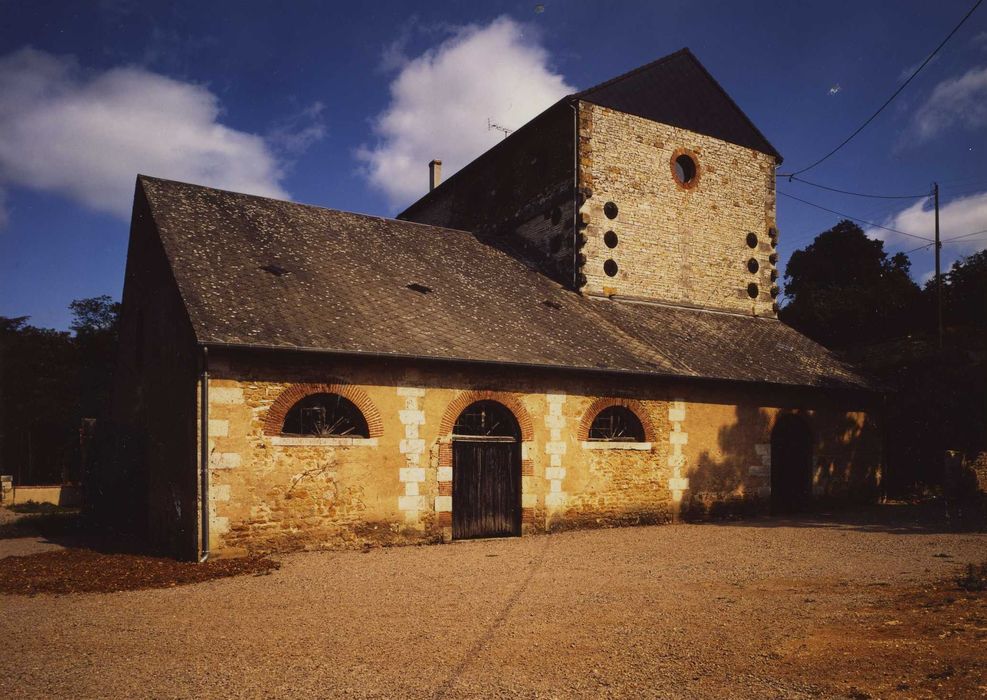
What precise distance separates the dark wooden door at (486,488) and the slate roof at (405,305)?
1689 millimetres

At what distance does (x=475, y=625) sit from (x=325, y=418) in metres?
6.00

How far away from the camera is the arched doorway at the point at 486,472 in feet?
42.8

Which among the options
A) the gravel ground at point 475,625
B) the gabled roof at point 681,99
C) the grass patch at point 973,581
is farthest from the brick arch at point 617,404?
the gabled roof at point 681,99

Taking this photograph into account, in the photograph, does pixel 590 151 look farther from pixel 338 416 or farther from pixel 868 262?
pixel 868 262

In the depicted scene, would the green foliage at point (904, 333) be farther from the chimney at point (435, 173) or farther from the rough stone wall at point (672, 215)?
the chimney at point (435, 173)

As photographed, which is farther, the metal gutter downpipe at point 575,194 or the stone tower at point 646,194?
the stone tower at point 646,194

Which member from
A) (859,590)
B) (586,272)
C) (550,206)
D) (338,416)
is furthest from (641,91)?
(859,590)

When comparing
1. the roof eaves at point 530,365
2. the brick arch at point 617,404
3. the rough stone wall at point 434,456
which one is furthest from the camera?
the brick arch at point 617,404

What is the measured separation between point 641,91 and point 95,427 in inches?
656

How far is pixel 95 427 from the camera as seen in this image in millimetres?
18672

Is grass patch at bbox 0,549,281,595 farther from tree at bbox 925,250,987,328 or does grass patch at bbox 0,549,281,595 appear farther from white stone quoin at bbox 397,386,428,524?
tree at bbox 925,250,987,328

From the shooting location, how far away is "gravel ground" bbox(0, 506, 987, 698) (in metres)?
5.02

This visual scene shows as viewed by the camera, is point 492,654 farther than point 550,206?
No

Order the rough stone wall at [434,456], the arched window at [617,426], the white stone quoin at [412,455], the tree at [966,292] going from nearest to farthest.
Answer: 1. the rough stone wall at [434,456]
2. the white stone quoin at [412,455]
3. the arched window at [617,426]
4. the tree at [966,292]
